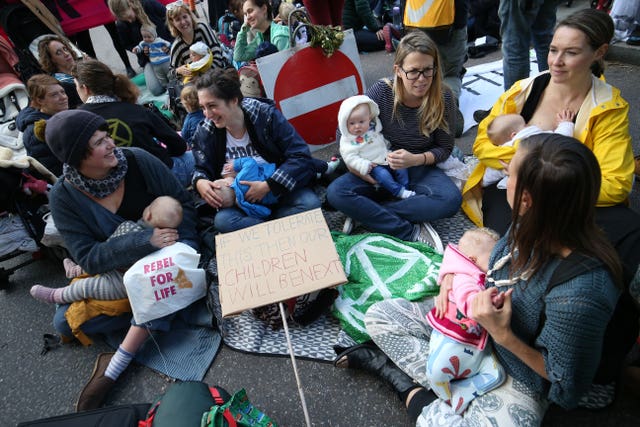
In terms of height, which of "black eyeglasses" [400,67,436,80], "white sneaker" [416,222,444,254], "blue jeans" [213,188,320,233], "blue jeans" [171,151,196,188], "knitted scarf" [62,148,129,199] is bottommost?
"white sneaker" [416,222,444,254]

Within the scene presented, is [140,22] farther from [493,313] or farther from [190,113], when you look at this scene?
[493,313]

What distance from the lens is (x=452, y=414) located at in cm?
157

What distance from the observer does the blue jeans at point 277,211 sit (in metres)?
2.70

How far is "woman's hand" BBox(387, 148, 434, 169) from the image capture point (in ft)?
8.68

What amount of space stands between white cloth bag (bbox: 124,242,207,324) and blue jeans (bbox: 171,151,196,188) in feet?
3.75

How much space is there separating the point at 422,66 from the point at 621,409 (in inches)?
82.1

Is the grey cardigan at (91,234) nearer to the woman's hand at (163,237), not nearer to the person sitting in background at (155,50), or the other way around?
the woman's hand at (163,237)

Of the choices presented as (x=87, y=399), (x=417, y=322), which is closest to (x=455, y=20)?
(x=417, y=322)

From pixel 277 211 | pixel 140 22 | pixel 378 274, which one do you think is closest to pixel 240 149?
pixel 277 211

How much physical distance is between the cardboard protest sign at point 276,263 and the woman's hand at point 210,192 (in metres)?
0.69

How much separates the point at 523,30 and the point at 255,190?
269 cm

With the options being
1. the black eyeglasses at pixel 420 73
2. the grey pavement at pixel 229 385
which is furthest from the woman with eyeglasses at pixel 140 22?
the black eyeglasses at pixel 420 73

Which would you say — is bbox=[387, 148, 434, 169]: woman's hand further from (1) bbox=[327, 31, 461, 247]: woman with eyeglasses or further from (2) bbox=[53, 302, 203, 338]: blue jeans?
(2) bbox=[53, 302, 203, 338]: blue jeans

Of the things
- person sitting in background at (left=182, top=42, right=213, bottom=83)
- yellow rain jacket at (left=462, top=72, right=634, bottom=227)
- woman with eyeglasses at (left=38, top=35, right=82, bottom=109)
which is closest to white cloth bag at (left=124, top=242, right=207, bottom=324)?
yellow rain jacket at (left=462, top=72, right=634, bottom=227)
